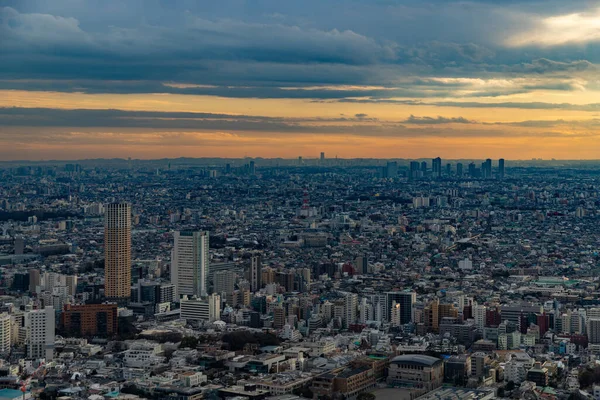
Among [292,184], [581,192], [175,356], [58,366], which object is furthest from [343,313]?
[292,184]

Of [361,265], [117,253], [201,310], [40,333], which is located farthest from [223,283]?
[40,333]

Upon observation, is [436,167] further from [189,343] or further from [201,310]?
[189,343]

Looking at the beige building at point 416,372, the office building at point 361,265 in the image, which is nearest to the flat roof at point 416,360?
the beige building at point 416,372

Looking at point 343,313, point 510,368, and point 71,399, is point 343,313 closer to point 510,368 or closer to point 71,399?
point 510,368

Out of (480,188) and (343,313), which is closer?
(343,313)

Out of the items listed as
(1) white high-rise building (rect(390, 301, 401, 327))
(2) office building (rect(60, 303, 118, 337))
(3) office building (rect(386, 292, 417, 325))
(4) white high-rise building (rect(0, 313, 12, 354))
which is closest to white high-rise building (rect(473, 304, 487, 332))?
(3) office building (rect(386, 292, 417, 325))

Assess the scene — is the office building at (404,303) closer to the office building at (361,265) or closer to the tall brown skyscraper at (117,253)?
the tall brown skyscraper at (117,253)

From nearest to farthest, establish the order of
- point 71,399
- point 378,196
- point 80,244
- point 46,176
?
point 71,399 < point 80,244 < point 378,196 < point 46,176
